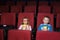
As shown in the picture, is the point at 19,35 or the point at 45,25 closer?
the point at 19,35

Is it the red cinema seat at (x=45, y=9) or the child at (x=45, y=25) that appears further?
the red cinema seat at (x=45, y=9)

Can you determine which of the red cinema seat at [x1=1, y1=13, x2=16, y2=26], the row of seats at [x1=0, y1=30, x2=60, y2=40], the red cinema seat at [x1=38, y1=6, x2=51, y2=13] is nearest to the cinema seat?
the red cinema seat at [x1=38, y1=6, x2=51, y2=13]

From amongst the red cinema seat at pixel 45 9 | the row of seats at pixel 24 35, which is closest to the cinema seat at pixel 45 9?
the red cinema seat at pixel 45 9

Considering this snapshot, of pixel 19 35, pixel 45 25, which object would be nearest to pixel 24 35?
pixel 19 35

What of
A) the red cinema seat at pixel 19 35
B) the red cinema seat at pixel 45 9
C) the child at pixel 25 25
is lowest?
the red cinema seat at pixel 19 35

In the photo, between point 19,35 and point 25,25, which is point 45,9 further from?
point 19,35

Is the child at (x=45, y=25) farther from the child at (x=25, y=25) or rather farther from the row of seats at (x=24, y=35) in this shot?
the row of seats at (x=24, y=35)

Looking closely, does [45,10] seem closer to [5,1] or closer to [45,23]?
[45,23]

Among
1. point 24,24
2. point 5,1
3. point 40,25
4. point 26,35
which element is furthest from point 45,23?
point 5,1

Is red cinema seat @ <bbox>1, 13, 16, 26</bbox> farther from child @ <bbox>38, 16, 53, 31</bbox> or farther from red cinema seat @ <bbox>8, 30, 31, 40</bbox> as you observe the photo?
red cinema seat @ <bbox>8, 30, 31, 40</bbox>

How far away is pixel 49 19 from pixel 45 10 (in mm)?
329

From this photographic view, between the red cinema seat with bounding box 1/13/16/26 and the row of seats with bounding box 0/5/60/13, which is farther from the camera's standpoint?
the row of seats with bounding box 0/5/60/13

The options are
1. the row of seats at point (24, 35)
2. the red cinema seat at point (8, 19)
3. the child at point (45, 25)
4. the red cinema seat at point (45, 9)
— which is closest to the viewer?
the row of seats at point (24, 35)

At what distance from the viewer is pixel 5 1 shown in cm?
273
